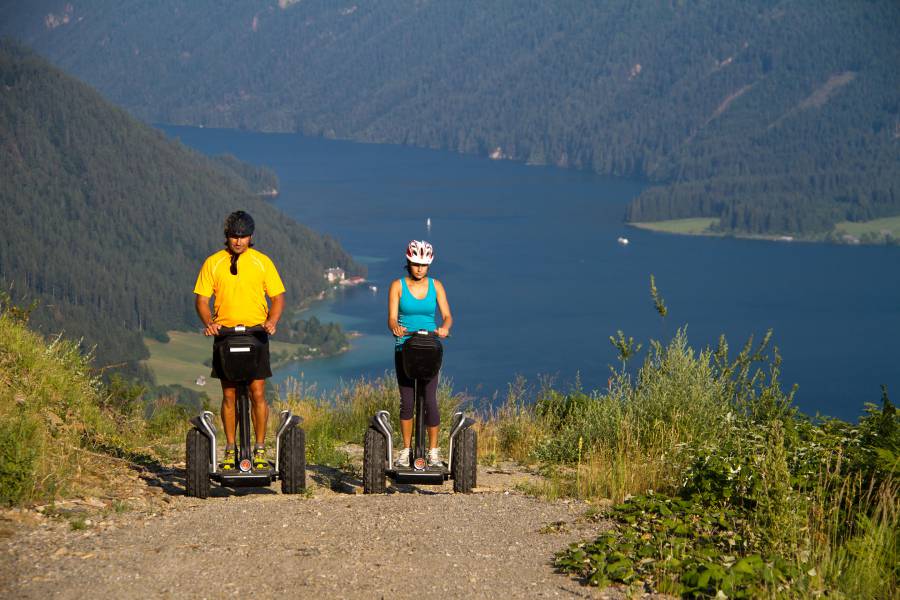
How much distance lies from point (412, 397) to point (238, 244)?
1.74 m

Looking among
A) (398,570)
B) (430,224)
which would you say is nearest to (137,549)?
A: (398,570)

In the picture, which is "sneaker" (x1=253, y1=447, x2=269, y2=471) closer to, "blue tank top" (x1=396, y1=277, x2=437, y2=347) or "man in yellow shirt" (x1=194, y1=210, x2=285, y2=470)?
"man in yellow shirt" (x1=194, y1=210, x2=285, y2=470)

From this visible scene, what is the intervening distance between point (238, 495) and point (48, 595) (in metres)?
3.32

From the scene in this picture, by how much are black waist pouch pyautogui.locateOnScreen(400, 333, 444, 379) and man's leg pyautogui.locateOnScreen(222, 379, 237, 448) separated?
4.19 feet

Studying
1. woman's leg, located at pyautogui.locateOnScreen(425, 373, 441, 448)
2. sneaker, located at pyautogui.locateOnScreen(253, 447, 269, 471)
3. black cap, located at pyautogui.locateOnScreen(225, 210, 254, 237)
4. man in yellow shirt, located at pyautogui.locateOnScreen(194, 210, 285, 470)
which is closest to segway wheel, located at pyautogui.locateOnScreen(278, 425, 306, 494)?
sneaker, located at pyautogui.locateOnScreen(253, 447, 269, 471)

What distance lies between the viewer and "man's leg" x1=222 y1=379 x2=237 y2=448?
902cm

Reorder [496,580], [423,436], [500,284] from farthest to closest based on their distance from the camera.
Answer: [500,284]
[423,436]
[496,580]

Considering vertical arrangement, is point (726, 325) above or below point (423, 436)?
below

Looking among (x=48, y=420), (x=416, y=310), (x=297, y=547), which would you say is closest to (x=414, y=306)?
(x=416, y=310)

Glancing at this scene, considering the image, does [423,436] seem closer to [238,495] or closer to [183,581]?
[238,495]

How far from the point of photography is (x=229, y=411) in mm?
9109

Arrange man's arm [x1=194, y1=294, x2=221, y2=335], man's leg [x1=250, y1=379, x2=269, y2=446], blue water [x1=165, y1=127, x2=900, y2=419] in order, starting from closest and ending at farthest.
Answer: man's arm [x1=194, y1=294, x2=221, y2=335] → man's leg [x1=250, y1=379, x2=269, y2=446] → blue water [x1=165, y1=127, x2=900, y2=419]

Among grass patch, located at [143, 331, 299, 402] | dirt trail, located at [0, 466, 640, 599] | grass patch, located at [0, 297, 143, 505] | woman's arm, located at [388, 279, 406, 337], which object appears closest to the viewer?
dirt trail, located at [0, 466, 640, 599]

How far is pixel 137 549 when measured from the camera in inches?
282
